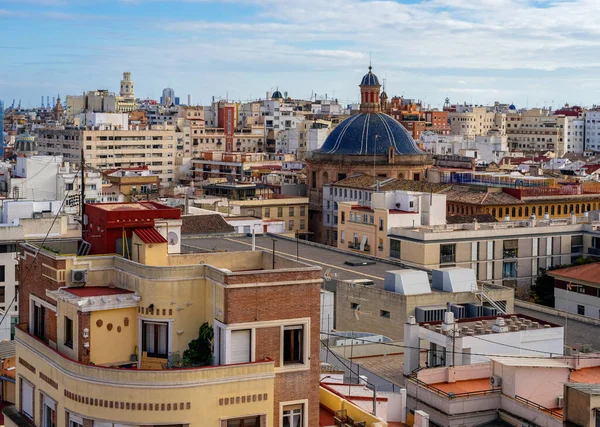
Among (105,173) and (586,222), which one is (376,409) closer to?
(586,222)

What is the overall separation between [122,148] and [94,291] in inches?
4449

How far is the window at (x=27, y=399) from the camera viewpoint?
17.8 meters

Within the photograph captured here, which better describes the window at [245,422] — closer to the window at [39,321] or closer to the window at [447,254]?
the window at [39,321]

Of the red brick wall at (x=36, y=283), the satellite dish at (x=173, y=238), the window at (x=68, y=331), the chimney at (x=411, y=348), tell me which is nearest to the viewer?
the window at (x=68, y=331)

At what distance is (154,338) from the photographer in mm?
16516

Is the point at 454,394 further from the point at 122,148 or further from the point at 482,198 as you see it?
the point at 122,148

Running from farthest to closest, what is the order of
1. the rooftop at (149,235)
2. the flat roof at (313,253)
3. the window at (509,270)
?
the window at (509,270) → the flat roof at (313,253) → the rooftop at (149,235)

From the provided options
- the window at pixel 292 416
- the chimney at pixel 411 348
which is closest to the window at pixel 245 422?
the window at pixel 292 416

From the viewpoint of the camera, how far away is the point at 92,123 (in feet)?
453

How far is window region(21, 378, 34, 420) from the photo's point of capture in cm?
1777

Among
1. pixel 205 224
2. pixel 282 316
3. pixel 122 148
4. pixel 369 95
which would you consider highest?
pixel 369 95

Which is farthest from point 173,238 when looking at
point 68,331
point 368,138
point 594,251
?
point 368,138

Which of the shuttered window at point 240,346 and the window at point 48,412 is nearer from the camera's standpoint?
the shuttered window at point 240,346

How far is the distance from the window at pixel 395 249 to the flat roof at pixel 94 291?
36.7 metres
